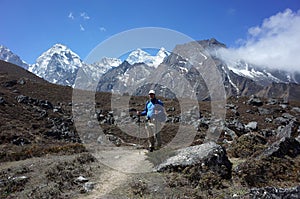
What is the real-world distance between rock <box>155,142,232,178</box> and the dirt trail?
3.09ft

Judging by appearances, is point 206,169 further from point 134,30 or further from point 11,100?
point 11,100

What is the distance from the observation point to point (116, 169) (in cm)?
1323

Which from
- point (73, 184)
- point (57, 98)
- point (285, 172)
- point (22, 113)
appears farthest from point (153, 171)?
point (57, 98)

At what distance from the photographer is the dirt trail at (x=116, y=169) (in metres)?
11.0

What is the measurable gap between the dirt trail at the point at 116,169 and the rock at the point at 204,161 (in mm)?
943

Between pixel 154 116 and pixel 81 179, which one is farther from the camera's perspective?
pixel 154 116

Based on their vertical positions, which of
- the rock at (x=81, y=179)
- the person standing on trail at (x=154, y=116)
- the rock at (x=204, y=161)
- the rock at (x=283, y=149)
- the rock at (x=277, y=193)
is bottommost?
the rock at (x=81, y=179)

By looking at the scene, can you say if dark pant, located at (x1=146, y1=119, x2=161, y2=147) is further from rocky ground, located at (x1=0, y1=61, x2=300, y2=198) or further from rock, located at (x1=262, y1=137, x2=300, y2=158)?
rock, located at (x1=262, y1=137, x2=300, y2=158)

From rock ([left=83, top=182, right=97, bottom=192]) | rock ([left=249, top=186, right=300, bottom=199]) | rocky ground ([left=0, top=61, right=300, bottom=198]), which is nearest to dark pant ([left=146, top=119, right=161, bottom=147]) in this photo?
rocky ground ([left=0, top=61, right=300, bottom=198])

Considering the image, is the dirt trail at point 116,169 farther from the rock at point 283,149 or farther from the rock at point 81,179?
the rock at point 283,149

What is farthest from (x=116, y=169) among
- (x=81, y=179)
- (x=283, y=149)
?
(x=283, y=149)

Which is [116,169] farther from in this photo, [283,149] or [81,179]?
[283,149]

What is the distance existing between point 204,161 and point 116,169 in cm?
373

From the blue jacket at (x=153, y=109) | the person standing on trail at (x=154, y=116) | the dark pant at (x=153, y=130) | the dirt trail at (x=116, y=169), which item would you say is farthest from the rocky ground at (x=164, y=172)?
the blue jacket at (x=153, y=109)
